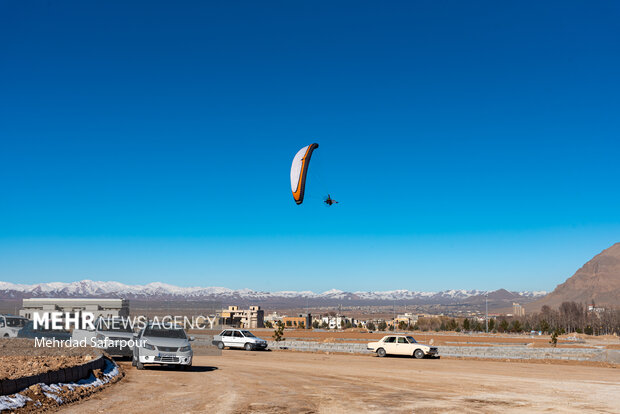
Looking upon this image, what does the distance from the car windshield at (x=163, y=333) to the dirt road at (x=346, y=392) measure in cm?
132

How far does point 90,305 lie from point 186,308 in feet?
25.9

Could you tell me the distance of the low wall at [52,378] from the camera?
1116 cm

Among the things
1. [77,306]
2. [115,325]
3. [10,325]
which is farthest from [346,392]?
[77,306]

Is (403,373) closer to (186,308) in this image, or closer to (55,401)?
(55,401)

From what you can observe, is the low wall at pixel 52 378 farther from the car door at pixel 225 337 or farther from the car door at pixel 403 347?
the car door at pixel 225 337

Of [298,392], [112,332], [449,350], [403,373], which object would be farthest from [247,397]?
[449,350]

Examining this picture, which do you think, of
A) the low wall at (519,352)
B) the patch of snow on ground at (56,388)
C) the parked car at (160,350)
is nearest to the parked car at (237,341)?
the low wall at (519,352)

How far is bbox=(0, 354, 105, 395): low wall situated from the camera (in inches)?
439

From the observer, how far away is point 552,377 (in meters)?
22.6

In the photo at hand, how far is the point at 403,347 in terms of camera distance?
34500mm

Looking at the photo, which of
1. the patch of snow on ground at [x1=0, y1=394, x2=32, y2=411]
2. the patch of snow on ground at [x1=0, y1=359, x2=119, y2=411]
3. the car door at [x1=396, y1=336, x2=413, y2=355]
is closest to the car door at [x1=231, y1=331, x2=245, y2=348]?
the car door at [x1=396, y1=336, x2=413, y2=355]

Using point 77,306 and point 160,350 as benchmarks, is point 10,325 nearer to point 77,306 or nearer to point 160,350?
point 77,306

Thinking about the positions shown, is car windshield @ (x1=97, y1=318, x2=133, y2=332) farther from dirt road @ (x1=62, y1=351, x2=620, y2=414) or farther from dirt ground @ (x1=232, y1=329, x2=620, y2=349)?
dirt ground @ (x1=232, y1=329, x2=620, y2=349)

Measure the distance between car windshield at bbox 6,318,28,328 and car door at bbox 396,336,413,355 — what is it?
24244mm
